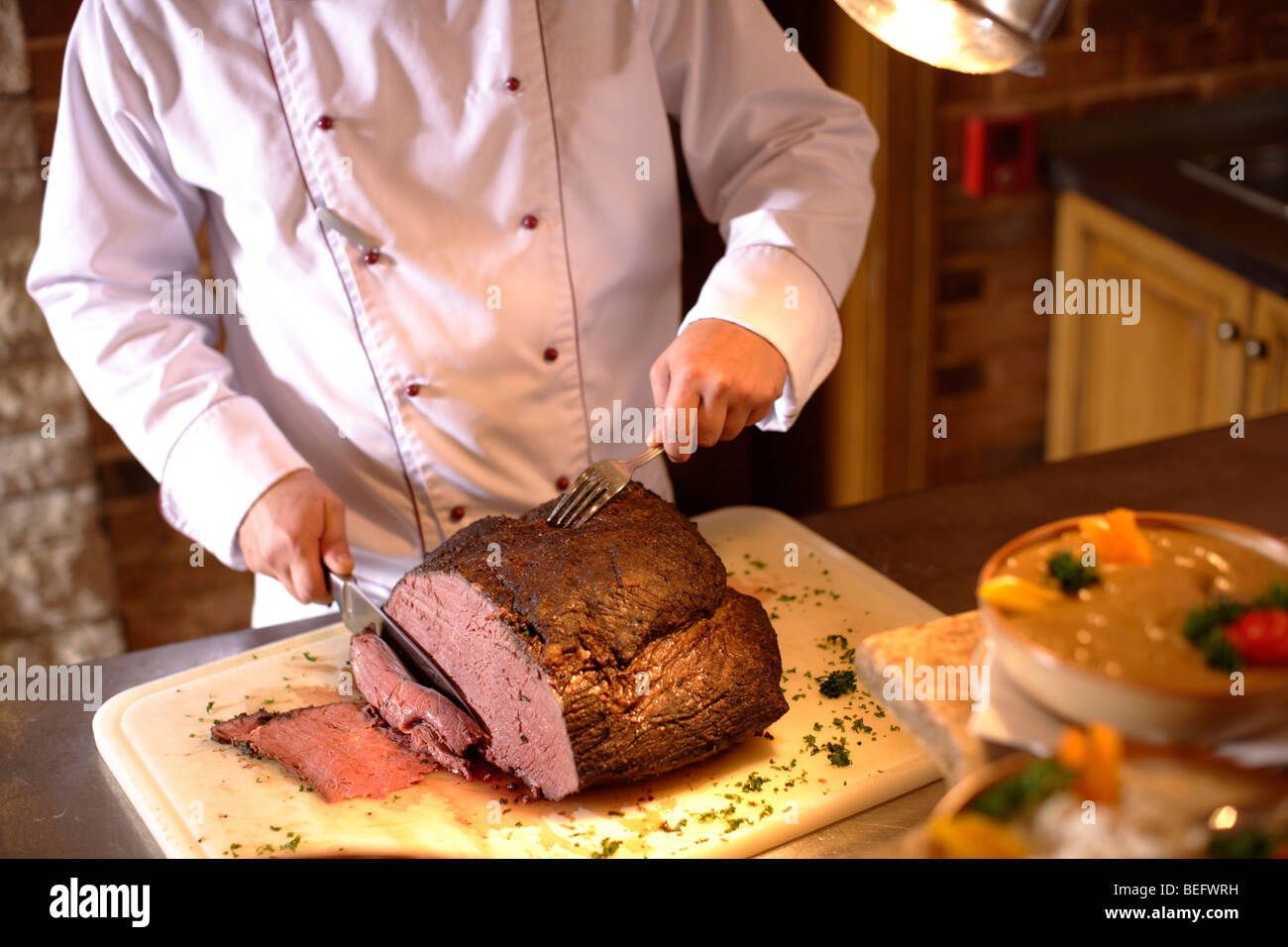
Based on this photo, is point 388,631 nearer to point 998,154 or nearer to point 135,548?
point 135,548

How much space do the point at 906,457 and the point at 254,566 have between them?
2.14m

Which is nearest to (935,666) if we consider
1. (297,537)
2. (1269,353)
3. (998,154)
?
(297,537)

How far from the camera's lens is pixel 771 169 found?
1.84 metres

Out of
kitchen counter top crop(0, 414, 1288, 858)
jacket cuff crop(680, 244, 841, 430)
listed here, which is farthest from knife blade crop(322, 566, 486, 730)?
jacket cuff crop(680, 244, 841, 430)

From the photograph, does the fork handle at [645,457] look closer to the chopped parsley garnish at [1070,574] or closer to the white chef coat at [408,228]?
the white chef coat at [408,228]

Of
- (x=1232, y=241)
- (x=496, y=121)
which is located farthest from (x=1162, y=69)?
(x=496, y=121)

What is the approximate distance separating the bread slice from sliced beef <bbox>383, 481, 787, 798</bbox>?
385mm

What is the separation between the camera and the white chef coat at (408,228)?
1644 mm

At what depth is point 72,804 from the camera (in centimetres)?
141

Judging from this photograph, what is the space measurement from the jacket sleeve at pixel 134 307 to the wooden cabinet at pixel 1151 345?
2.12 m

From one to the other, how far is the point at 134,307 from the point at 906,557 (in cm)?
116

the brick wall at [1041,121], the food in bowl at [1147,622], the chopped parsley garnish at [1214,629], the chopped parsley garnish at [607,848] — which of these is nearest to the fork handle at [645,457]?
the chopped parsley garnish at [607,848]
